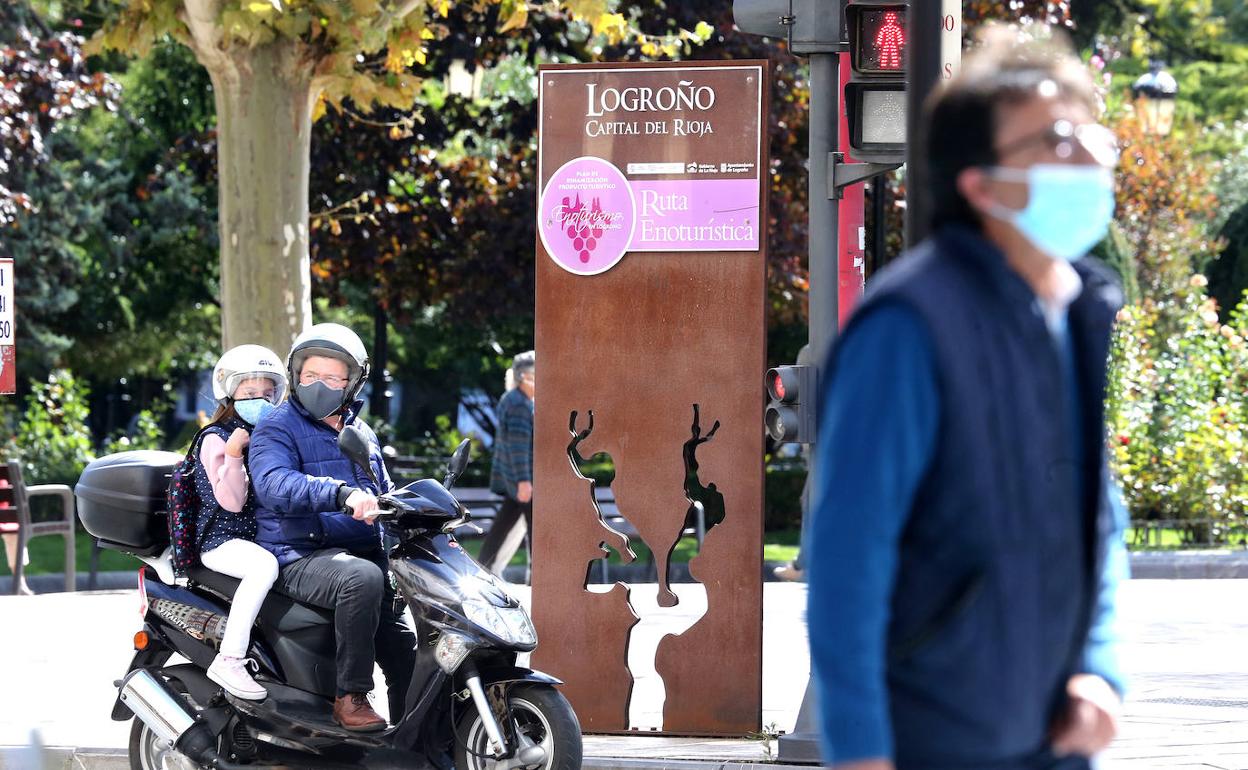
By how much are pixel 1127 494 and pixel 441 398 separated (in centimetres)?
2121

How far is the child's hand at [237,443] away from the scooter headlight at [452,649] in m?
0.95

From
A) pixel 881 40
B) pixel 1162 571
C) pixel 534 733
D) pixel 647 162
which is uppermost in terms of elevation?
pixel 881 40

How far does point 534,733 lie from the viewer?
19.8ft

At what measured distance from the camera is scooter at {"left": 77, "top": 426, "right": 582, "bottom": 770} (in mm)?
6008

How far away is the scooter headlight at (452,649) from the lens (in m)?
6.01

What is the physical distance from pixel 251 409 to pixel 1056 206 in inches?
176

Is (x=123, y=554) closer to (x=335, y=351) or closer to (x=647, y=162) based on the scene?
(x=647, y=162)

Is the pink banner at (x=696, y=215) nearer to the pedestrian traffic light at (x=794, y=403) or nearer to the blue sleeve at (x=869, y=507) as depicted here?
the pedestrian traffic light at (x=794, y=403)

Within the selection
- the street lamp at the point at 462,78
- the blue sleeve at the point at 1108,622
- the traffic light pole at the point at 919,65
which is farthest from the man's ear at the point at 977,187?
the street lamp at the point at 462,78

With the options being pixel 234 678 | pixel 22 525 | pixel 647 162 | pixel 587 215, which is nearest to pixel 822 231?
pixel 647 162

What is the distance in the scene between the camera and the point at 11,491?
1424 centimetres

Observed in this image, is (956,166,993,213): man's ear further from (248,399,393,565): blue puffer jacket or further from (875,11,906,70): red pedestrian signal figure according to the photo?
(875,11,906,70): red pedestrian signal figure

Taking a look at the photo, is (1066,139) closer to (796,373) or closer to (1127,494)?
(796,373)

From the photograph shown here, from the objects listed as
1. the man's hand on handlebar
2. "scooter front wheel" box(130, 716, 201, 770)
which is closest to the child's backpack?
"scooter front wheel" box(130, 716, 201, 770)
